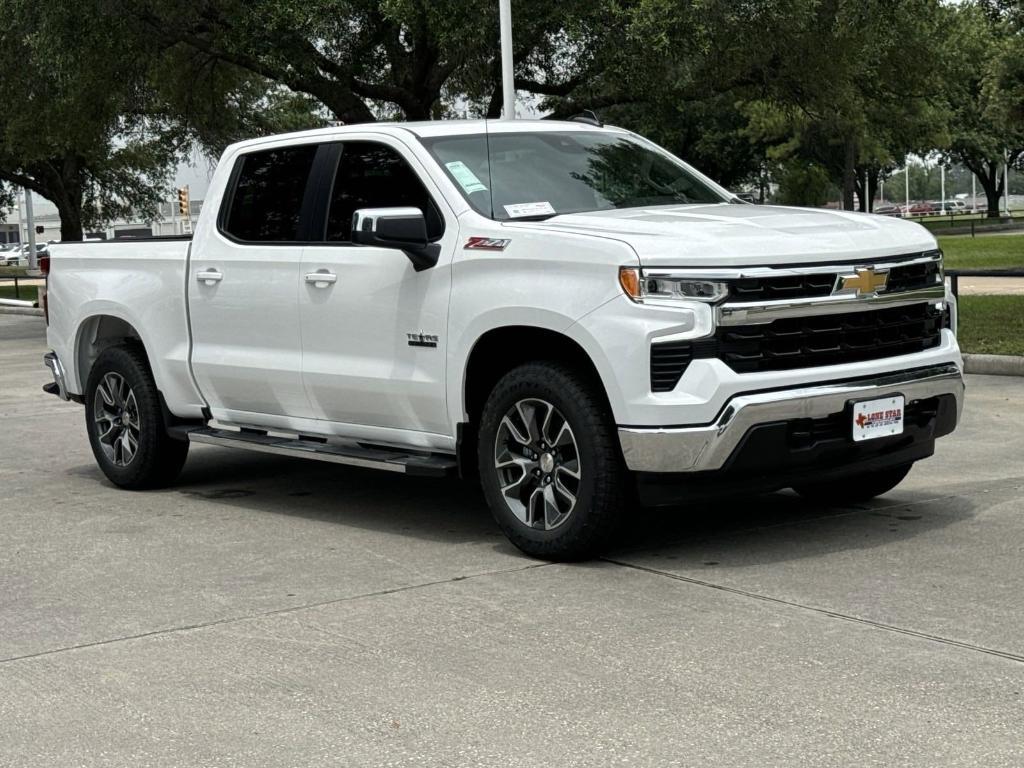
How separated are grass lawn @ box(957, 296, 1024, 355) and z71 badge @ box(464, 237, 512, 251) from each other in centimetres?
825

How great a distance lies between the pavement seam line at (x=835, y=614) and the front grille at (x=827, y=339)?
897mm

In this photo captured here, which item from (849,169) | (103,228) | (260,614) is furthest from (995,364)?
(103,228)

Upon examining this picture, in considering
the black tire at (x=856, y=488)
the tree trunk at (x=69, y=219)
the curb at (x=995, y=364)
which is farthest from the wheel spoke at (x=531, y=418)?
the tree trunk at (x=69, y=219)

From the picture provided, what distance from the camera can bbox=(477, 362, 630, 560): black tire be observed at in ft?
21.6

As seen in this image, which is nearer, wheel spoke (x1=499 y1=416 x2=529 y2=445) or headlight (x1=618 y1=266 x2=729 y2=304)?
headlight (x1=618 y1=266 x2=729 y2=304)

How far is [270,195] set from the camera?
8375 millimetres

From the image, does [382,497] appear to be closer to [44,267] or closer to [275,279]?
[275,279]

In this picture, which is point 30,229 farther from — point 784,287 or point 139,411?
point 784,287

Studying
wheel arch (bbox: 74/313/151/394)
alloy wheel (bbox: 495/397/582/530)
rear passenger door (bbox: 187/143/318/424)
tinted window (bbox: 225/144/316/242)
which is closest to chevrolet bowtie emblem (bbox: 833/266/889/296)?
alloy wheel (bbox: 495/397/582/530)

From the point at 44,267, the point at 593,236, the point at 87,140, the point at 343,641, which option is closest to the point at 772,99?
the point at 87,140

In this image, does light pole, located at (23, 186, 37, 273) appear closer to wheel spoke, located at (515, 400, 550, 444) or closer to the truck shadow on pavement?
the truck shadow on pavement

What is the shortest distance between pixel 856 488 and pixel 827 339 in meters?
1.54

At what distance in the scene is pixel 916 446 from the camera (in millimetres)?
7254

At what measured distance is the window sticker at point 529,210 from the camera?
7254 mm
